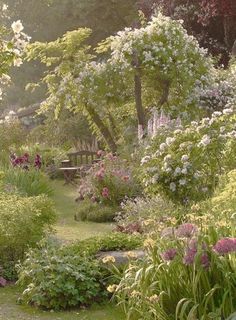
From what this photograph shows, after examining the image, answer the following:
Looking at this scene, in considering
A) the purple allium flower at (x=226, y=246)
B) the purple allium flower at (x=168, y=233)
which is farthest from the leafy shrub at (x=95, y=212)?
the purple allium flower at (x=226, y=246)

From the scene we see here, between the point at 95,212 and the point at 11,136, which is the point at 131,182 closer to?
the point at 95,212

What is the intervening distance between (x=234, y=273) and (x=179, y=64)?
1120 cm

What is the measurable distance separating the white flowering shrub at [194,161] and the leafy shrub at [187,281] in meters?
4.25

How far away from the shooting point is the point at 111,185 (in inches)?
532

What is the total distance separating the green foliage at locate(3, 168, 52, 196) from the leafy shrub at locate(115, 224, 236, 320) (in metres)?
7.87

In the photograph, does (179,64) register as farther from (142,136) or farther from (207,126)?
(207,126)

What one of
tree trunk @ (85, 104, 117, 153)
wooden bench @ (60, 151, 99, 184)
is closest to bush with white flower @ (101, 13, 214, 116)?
tree trunk @ (85, 104, 117, 153)

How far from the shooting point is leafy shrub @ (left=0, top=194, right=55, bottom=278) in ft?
27.7

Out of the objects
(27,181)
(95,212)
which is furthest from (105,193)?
(27,181)

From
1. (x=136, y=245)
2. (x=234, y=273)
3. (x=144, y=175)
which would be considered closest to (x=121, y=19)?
(x=144, y=175)

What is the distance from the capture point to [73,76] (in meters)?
16.4

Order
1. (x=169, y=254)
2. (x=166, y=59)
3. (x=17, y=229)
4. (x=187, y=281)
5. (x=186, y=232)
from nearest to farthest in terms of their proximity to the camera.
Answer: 1. (x=169, y=254)
2. (x=187, y=281)
3. (x=186, y=232)
4. (x=17, y=229)
5. (x=166, y=59)

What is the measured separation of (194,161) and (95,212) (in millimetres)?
3176

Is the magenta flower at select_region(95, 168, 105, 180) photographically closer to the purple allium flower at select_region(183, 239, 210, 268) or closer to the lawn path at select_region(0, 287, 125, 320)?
the lawn path at select_region(0, 287, 125, 320)
